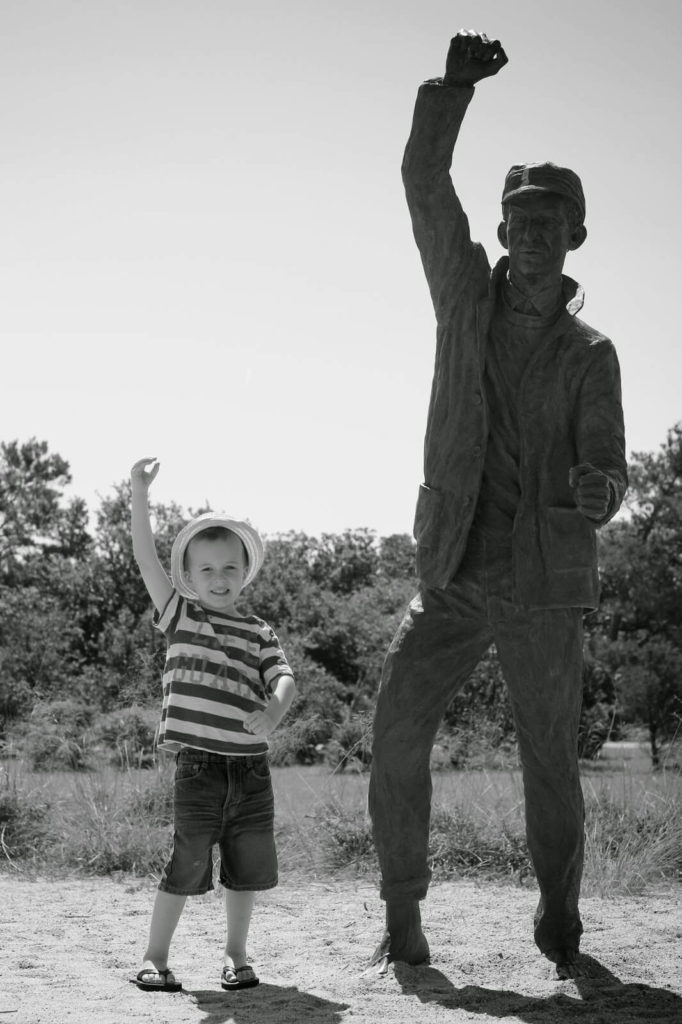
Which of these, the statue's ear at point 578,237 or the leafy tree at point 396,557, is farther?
the leafy tree at point 396,557

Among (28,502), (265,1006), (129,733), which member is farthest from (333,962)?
(28,502)

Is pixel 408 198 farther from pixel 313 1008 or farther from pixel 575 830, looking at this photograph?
pixel 313 1008

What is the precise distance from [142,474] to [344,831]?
331 centimetres

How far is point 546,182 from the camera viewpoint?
3.88m

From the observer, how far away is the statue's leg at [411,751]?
4004 mm

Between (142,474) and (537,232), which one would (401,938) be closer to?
(142,474)

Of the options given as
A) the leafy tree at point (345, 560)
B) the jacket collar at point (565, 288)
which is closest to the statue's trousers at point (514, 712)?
the jacket collar at point (565, 288)

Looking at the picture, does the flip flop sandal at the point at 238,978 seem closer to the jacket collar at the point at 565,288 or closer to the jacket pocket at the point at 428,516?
the jacket pocket at the point at 428,516

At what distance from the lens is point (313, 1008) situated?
3604mm

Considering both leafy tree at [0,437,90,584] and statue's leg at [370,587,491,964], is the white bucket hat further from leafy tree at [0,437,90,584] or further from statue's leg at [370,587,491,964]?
leafy tree at [0,437,90,584]

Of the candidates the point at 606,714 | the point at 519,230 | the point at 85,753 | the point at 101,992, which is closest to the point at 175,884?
the point at 101,992

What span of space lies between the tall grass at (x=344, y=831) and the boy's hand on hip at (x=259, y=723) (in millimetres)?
2783

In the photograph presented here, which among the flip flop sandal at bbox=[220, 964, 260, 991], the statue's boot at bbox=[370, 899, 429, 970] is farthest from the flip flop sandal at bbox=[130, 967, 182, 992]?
the statue's boot at bbox=[370, 899, 429, 970]

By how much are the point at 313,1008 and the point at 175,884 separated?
0.59 meters
